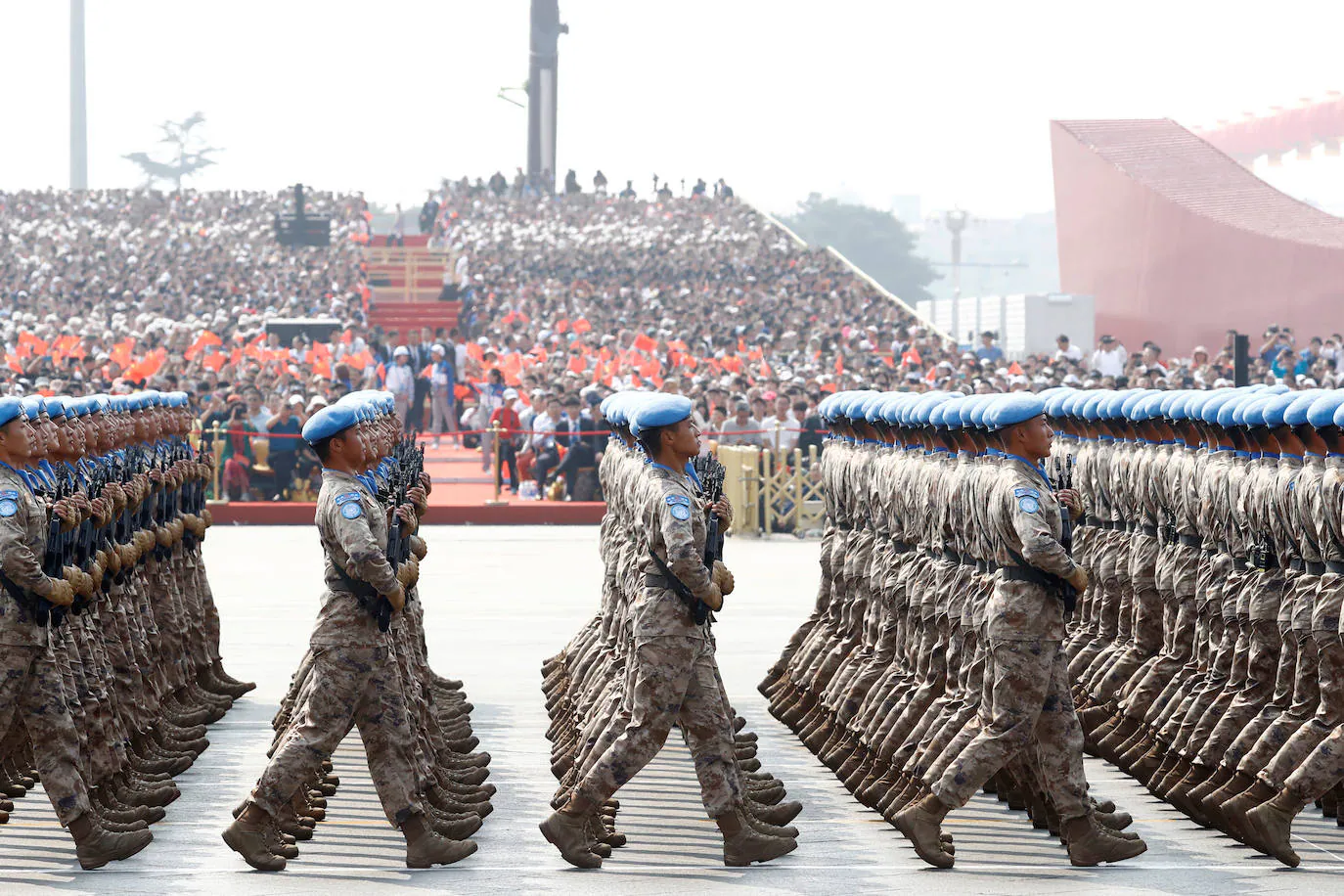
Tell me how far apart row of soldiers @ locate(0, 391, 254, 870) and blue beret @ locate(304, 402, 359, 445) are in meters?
1.07

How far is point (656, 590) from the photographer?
309 inches

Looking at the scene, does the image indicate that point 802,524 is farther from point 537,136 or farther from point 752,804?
point 537,136

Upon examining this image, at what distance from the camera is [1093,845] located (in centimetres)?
766

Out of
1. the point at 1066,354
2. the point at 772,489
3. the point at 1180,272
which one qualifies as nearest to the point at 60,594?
the point at 772,489

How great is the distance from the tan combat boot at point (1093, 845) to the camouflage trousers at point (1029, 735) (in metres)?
0.06

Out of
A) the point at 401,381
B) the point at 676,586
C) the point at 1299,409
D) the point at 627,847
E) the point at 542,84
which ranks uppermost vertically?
the point at 542,84

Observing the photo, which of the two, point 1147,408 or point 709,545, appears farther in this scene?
point 1147,408

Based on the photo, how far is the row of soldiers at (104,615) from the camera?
25.1 feet

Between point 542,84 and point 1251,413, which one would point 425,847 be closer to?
point 1251,413

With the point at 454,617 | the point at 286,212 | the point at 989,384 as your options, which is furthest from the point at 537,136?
the point at 454,617

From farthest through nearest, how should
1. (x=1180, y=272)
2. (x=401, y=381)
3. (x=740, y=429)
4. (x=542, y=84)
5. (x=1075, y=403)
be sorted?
(x=542, y=84) → (x=1180, y=272) → (x=401, y=381) → (x=740, y=429) → (x=1075, y=403)

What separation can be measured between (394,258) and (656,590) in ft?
150

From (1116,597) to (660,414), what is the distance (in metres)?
3.34

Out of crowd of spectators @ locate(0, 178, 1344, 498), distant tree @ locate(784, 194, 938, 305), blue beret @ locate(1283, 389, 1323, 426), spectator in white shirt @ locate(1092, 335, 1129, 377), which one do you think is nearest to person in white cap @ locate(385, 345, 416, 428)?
crowd of spectators @ locate(0, 178, 1344, 498)
